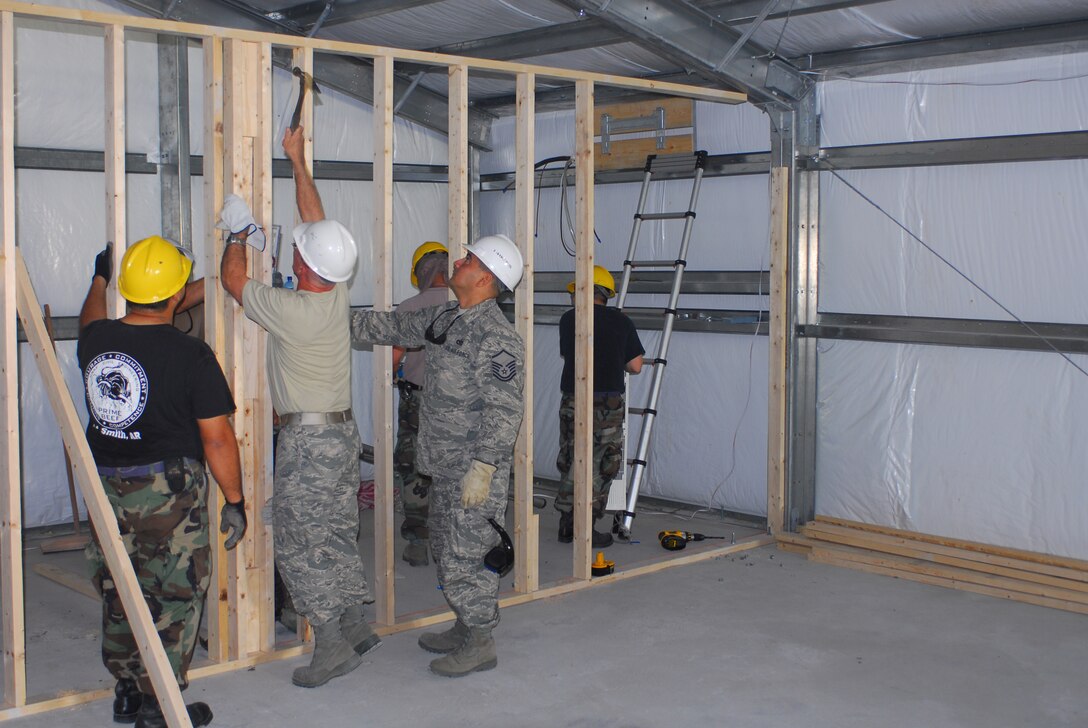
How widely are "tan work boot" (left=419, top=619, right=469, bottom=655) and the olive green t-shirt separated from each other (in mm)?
1218

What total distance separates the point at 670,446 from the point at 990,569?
2647 mm

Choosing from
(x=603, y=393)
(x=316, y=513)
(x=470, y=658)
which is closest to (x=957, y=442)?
(x=603, y=393)

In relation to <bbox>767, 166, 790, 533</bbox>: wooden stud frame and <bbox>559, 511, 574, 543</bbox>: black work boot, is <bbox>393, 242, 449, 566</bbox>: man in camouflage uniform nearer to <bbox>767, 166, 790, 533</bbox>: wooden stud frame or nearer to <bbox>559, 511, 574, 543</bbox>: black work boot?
<bbox>559, 511, 574, 543</bbox>: black work boot

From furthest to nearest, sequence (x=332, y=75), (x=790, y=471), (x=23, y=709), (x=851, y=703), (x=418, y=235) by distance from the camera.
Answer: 1. (x=418, y=235)
2. (x=332, y=75)
3. (x=790, y=471)
4. (x=851, y=703)
5. (x=23, y=709)

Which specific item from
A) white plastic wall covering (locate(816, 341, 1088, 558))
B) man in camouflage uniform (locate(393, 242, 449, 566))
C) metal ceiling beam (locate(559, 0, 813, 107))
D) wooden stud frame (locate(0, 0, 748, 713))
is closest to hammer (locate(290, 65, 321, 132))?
wooden stud frame (locate(0, 0, 748, 713))

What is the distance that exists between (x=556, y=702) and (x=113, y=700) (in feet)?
5.92

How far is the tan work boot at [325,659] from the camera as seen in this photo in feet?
14.9

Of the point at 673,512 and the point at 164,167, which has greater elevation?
the point at 164,167

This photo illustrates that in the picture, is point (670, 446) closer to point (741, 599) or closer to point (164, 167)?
point (741, 599)

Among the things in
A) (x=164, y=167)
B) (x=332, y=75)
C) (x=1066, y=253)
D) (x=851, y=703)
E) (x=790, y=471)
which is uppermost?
(x=332, y=75)

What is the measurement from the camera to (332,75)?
7848 millimetres

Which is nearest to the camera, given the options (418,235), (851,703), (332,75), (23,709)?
(23,709)

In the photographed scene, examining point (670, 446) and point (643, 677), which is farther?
point (670, 446)

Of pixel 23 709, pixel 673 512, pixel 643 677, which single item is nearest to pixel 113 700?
pixel 23 709
